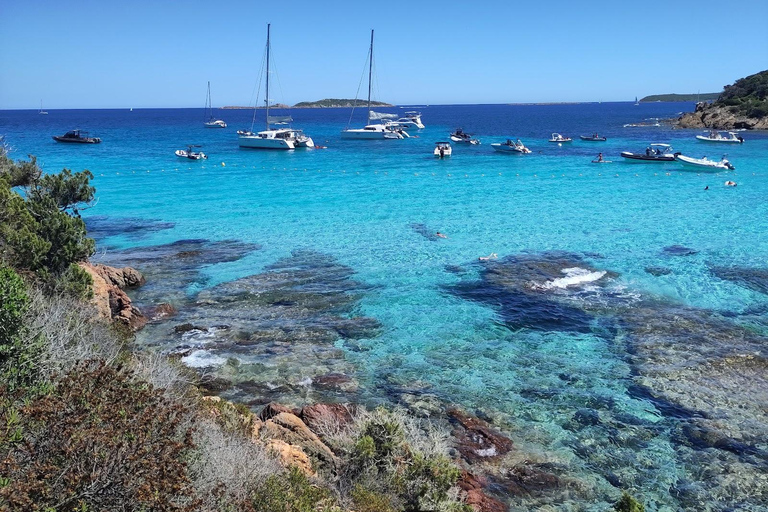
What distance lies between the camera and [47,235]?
1406 cm

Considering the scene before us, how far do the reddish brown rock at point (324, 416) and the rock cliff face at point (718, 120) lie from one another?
95.5m

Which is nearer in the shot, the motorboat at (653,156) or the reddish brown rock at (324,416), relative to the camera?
the reddish brown rock at (324,416)

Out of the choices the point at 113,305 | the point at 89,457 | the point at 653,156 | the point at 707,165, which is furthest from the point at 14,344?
the point at 653,156

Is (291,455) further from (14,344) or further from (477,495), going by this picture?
(14,344)

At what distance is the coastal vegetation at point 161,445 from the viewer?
17.9 feet

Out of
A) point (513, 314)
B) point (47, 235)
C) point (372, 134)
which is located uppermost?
point (372, 134)

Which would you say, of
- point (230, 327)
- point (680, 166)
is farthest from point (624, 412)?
point (680, 166)

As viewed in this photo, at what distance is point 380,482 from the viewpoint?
27.5 ft

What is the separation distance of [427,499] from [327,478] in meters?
1.54

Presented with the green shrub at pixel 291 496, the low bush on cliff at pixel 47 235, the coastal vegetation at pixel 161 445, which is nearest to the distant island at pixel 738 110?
the low bush on cliff at pixel 47 235

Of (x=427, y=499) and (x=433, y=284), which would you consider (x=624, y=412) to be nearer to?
(x=427, y=499)

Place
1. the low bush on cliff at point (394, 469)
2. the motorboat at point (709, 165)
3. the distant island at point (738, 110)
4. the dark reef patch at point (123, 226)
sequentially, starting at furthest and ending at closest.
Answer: the distant island at point (738, 110) < the motorboat at point (709, 165) < the dark reef patch at point (123, 226) < the low bush on cliff at point (394, 469)

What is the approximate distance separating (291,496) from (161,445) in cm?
172

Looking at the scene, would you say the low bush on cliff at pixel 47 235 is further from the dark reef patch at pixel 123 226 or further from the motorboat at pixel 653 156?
the motorboat at pixel 653 156
